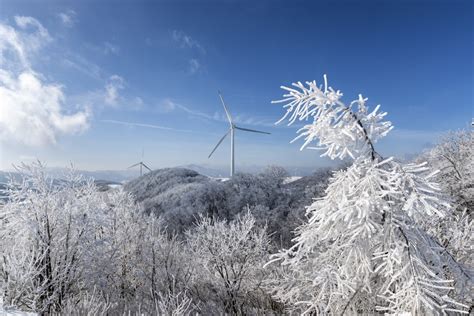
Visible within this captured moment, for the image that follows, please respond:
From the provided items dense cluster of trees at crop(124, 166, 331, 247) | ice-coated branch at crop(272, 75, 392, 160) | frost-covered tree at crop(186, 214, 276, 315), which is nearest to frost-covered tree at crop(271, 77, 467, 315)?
ice-coated branch at crop(272, 75, 392, 160)

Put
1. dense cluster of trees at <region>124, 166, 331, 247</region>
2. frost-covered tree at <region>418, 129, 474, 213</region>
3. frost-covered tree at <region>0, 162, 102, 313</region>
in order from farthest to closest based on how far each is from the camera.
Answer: dense cluster of trees at <region>124, 166, 331, 247</region> → frost-covered tree at <region>418, 129, 474, 213</region> → frost-covered tree at <region>0, 162, 102, 313</region>

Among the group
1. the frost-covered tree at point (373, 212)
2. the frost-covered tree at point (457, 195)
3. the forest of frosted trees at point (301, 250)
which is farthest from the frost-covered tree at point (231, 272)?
the frost-covered tree at point (373, 212)

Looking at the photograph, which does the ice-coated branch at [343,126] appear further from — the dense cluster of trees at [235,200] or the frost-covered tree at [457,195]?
the dense cluster of trees at [235,200]

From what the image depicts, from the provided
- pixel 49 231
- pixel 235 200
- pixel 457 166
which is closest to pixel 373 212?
pixel 49 231

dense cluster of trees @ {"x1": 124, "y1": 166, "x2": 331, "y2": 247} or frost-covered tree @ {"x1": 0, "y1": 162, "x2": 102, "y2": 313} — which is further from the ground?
frost-covered tree @ {"x1": 0, "y1": 162, "x2": 102, "y2": 313}

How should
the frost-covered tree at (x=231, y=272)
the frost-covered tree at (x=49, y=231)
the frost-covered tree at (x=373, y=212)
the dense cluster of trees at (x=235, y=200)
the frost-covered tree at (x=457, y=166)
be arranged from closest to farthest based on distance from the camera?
the frost-covered tree at (x=373, y=212) → the frost-covered tree at (x=49, y=231) → the frost-covered tree at (x=231, y=272) → the frost-covered tree at (x=457, y=166) → the dense cluster of trees at (x=235, y=200)

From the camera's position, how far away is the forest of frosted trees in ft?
11.8

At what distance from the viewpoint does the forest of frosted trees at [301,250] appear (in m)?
3.60

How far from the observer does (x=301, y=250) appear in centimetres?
435

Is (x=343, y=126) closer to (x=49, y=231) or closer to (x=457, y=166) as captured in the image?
(x=49, y=231)

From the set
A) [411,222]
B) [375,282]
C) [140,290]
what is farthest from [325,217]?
[140,290]

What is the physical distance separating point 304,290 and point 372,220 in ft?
9.71

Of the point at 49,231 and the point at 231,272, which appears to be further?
the point at 231,272

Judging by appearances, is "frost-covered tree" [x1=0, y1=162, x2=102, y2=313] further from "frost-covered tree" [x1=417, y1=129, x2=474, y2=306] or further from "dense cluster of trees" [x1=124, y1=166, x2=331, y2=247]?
"dense cluster of trees" [x1=124, y1=166, x2=331, y2=247]
